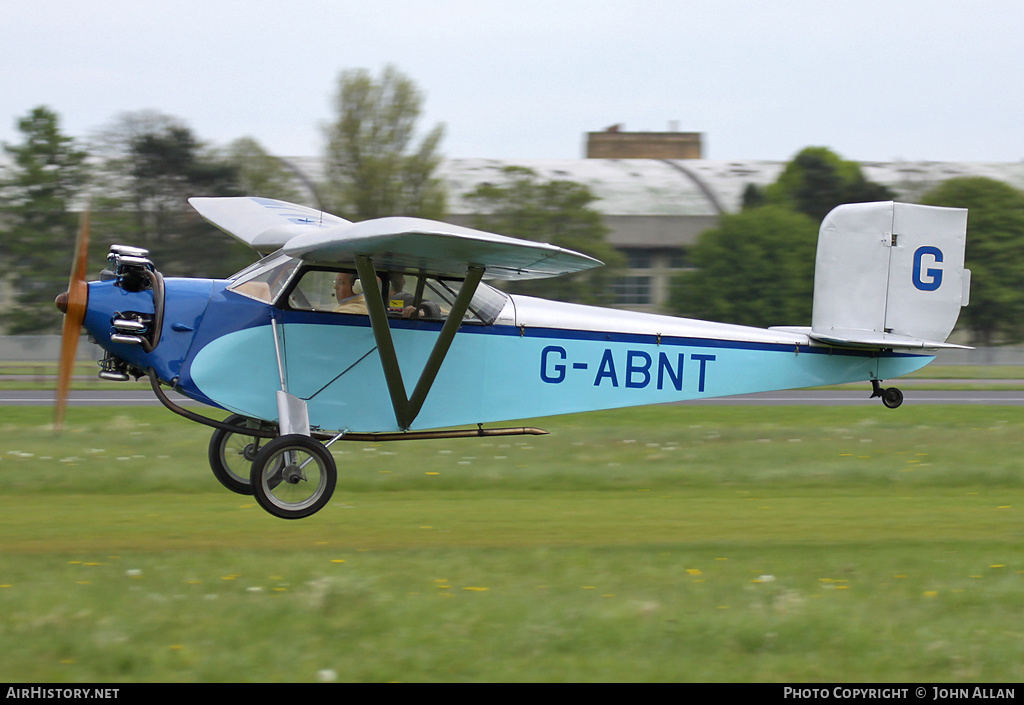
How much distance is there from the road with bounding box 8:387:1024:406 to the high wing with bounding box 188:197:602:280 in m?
11.2

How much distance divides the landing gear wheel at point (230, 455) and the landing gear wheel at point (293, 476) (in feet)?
3.39

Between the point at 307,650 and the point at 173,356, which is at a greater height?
the point at 173,356

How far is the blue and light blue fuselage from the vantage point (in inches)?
347

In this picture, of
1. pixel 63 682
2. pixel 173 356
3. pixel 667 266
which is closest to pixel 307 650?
pixel 63 682

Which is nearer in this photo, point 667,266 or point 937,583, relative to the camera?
point 937,583

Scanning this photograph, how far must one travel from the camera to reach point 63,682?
4770 millimetres

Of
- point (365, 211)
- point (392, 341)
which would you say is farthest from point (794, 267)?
point (392, 341)

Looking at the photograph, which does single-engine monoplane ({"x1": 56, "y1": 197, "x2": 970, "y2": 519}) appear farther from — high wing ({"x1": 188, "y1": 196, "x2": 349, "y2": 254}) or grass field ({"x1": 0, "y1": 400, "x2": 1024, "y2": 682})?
grass field ({"x1": 0, "y1": 400, "x2": 1024, "y2": 682})

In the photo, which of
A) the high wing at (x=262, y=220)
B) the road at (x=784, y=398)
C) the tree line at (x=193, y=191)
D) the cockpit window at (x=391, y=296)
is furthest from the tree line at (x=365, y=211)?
the cockpit window at (x=391, y=296)

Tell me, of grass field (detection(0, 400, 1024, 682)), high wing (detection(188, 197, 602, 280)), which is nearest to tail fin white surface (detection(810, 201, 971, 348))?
grass field (detection(0, 400, 1024, 682))

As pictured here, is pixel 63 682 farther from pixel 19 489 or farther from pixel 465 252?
pixel 19 489

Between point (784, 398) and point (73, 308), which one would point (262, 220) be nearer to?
point (73, 308)

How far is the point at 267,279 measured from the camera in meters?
9.10
